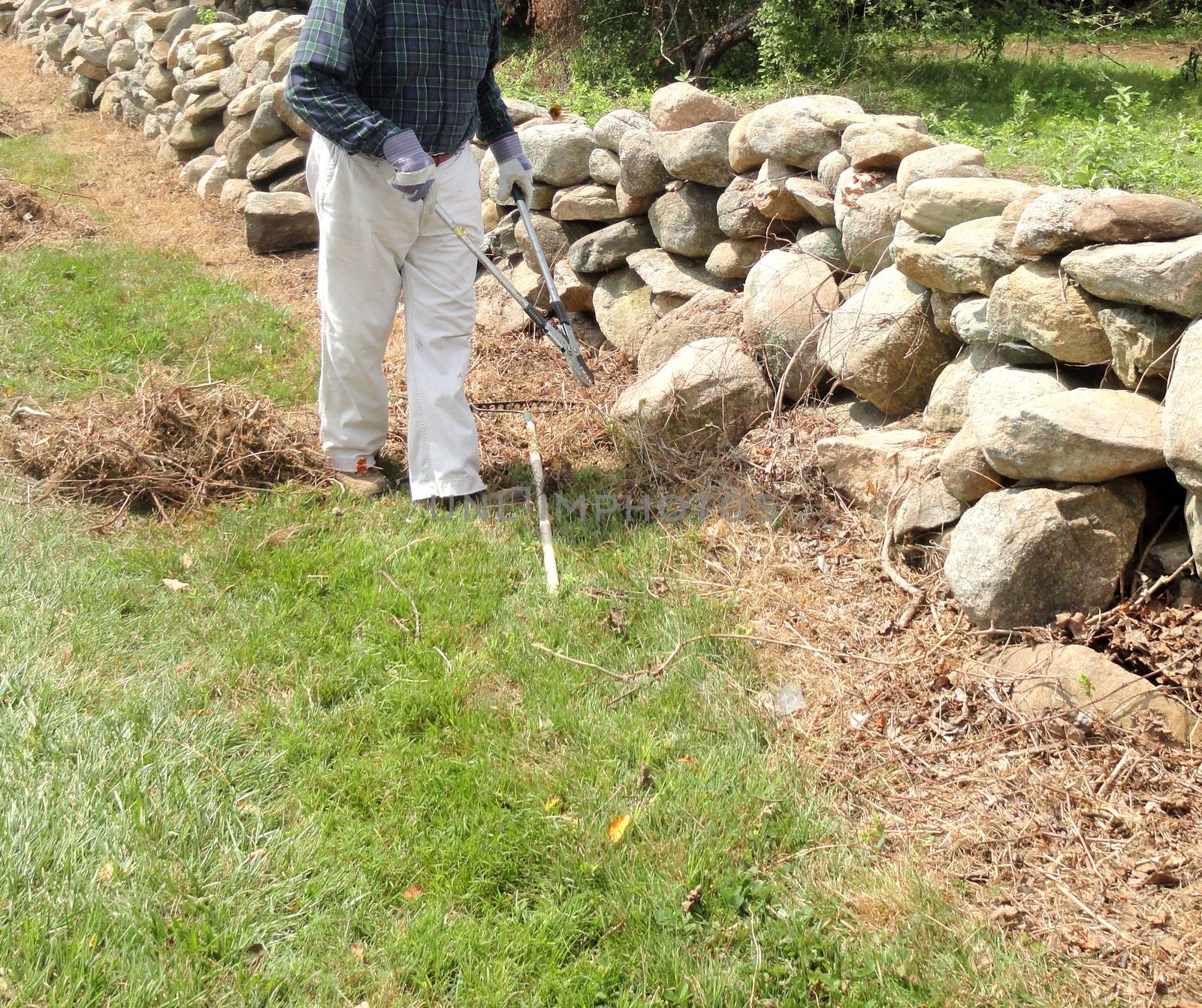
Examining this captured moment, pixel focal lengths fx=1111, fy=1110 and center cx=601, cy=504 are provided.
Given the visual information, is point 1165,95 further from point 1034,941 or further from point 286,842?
point 286,842

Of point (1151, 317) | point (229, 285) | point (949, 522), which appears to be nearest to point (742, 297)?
point (949, 522)

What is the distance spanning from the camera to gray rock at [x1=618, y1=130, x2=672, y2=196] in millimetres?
5785

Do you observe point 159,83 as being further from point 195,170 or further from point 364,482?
point 364,482

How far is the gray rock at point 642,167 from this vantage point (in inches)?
228

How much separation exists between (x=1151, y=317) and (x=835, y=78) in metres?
5.19

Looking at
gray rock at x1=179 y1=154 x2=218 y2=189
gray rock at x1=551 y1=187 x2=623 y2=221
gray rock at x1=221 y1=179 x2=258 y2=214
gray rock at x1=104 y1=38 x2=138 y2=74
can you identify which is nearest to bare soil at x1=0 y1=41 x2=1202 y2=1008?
gray rock at x1=551 y1=187 x2=623 y2=221

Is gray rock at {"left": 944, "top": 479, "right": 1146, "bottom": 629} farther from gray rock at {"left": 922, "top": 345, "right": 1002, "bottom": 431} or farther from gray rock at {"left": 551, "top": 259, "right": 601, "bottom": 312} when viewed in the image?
gray rock at {"left": 551, "top": 259, "right": 601, "bottom": 312}

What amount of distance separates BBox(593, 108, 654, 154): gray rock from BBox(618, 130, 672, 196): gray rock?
15 cm

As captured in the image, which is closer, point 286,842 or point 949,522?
point 286,842

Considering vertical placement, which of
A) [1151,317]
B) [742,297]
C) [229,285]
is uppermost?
[1151,317]

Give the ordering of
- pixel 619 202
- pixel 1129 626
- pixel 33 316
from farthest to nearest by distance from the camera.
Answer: pixel 33 316 → pixel 619 202 → pixel 1129 626

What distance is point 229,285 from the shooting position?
7535mm

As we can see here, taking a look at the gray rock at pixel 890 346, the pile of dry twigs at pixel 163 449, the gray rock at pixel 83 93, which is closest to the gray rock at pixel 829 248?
the gray rock at pixel 890 346

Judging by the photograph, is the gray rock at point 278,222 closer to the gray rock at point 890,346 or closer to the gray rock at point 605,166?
the gray rock at point 605,166
